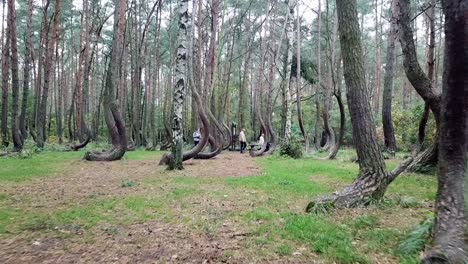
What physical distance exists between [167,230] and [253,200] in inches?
84.2

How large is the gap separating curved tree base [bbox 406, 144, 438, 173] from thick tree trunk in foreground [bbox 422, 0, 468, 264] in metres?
5.95

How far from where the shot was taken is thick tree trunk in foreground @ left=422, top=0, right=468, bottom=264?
3.07 metres

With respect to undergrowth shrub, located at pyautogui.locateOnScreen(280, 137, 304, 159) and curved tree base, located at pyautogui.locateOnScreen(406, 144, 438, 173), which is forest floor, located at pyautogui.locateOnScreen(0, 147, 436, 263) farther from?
undergrowth shrub, located at pyautogui.locateOnScreen(280, 137, 304, 159)

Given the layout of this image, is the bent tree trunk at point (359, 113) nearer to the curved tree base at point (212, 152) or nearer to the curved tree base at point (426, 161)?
the curved tree base at point (426, 161)

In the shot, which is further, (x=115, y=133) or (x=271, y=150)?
(x=271, y=150)

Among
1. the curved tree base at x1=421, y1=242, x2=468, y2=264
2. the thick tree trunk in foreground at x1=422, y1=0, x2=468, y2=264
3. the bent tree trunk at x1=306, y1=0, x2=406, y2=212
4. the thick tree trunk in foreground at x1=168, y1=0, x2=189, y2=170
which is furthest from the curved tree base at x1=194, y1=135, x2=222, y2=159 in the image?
the curved tree base at x1=421, y1=242, x2=468, y2=264

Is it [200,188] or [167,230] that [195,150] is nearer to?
[200,188]

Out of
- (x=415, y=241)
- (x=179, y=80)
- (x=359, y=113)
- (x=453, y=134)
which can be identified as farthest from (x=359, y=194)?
(x=179, y=80)

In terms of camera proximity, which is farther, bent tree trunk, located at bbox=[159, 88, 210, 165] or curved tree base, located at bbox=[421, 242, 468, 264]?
bent tree trunk, located at bbox=[159, 88, 210, 165]

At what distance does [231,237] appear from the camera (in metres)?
4.23

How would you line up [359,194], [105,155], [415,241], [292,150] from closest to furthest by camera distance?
[415,241], [359,194], [105,155], [292,150]

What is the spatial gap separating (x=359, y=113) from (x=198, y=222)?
3261mm

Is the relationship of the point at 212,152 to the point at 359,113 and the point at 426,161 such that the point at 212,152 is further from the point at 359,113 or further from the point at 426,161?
the point at 359,113

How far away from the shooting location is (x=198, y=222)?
493 centimetres
